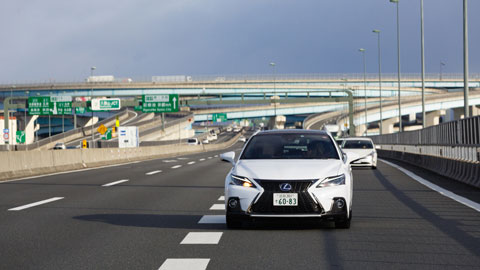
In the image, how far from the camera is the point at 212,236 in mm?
9109

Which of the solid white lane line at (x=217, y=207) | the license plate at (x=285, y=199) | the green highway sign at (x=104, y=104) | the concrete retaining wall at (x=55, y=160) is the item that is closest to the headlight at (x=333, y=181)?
the license plate at (x=285, y=199)

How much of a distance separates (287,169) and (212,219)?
6.02ft

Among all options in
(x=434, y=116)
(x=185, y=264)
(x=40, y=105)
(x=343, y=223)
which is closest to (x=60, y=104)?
(x=40, y=105)

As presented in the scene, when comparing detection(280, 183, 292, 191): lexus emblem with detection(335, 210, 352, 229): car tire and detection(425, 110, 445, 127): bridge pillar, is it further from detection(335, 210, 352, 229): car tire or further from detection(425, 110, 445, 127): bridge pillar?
detection(425, 110, 445, 127): bridge pillar

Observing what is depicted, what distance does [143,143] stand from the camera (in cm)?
8531

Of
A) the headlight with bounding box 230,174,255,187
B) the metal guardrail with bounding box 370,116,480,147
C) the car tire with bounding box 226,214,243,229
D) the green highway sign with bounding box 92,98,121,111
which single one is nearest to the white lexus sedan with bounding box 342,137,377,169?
the metal guardrail with bounding box 370,116,480,147

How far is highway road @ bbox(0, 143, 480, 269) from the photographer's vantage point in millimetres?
7246

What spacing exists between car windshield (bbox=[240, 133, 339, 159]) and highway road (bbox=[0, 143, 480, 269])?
96 centimetres

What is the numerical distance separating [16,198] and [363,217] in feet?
24.2

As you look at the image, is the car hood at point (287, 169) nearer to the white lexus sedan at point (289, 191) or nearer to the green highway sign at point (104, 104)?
the white lexus sedan at point (289, 191)

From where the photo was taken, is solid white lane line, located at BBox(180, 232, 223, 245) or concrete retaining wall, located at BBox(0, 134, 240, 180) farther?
concrete retaining wall, located at BBox(0, 134, 240, 180)

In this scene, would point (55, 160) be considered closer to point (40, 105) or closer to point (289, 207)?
point (289, 207)

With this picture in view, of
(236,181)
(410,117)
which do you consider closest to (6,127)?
(236,181)

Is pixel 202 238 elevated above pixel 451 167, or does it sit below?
below
